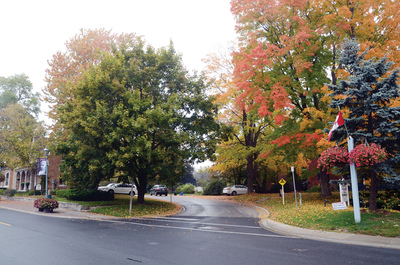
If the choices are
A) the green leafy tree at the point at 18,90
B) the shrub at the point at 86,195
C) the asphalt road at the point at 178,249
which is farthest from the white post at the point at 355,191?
the green leafy tree at the point at 18,90

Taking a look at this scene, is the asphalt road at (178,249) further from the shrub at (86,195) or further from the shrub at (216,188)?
the shrub at (216,188)

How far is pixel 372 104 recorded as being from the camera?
38.2ft

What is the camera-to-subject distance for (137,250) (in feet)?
27.1

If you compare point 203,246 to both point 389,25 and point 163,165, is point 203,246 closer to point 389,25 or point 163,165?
point 163,165

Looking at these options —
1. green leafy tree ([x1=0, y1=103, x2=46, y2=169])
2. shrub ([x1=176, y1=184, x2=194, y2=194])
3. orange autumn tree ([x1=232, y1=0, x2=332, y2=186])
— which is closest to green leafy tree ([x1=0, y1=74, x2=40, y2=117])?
green leafy tree ([x1=0, y1=103, x2=46, y2=169])

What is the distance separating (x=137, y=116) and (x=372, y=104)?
1350cm

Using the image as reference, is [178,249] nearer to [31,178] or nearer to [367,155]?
[367,155]

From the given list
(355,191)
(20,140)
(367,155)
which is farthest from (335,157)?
(20,140)

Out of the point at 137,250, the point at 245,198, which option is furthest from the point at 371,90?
the point at 245,198

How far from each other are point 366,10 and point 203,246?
16495mm

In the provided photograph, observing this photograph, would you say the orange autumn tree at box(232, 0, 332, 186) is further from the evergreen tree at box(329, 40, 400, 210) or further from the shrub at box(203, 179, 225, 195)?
the shrub at box(203, 179, 225, 195)

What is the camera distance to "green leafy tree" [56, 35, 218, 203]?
58.4 ft

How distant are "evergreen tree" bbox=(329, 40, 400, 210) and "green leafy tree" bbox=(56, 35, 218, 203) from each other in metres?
10.3

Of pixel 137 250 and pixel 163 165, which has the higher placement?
pixel 163 165
